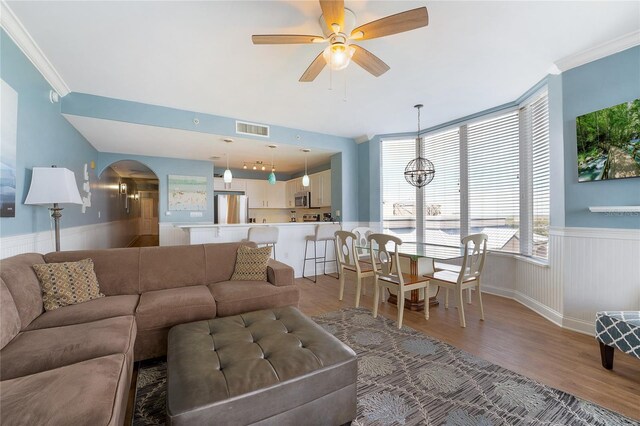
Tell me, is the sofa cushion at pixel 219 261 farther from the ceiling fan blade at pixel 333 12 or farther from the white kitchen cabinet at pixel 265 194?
the white kitchen cabinet at pixel 265 194

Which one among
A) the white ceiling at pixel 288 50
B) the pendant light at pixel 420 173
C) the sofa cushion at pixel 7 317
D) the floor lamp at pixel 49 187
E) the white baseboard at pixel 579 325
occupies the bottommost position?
the white baseboard at pixel 579 325

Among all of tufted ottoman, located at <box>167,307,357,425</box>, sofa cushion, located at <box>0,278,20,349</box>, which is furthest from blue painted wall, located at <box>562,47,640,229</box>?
sofa cushion, located at <box>0,278,20,349</box>

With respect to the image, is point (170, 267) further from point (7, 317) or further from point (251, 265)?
point (7, 317)

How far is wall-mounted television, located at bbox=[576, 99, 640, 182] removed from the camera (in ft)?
7.58

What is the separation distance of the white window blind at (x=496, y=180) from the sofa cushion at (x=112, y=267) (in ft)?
15.0

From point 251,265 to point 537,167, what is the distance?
373cm

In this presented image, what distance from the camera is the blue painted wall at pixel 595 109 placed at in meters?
2.36

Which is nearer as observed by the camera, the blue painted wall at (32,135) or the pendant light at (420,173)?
the blue painted wall at (32,135)

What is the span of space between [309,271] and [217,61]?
375 cm

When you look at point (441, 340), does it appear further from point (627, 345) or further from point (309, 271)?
point (309, 271)

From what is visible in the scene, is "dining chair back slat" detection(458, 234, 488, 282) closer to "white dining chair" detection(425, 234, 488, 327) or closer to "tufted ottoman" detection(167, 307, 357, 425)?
"white dining chair" detection(425, 234, 488, 327)

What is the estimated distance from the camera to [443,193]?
464cm

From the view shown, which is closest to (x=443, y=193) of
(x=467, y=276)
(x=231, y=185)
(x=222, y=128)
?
(x=467, y=276)

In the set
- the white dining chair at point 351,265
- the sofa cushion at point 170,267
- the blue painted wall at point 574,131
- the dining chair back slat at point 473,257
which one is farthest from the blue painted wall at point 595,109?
the sofa cushion at point 170,267
